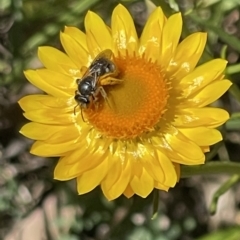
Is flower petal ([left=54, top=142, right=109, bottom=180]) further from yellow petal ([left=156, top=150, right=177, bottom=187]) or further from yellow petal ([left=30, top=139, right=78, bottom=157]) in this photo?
yellow petal ([left=156, top=150, right=177, bottom=187])

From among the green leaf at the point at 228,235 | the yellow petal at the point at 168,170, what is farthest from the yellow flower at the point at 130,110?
the green leaf at the point at 228,235

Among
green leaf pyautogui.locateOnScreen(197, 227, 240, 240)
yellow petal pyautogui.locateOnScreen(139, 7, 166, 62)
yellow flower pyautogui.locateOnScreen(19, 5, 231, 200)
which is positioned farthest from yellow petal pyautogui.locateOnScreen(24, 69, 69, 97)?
green leaf pyautogui.locateOnScreen(197, 227, 240, 240)

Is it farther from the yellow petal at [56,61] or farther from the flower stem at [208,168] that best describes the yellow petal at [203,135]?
the yellow petal at [56,61]

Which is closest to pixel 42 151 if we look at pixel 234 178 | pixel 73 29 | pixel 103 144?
pixel 103 144

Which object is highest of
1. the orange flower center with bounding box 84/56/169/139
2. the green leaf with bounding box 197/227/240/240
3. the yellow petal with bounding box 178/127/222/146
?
the orange flower center with bounding box 84/56/169/139

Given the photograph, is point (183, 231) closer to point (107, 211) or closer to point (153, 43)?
point (107, 211)

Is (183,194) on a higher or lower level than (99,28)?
lower
